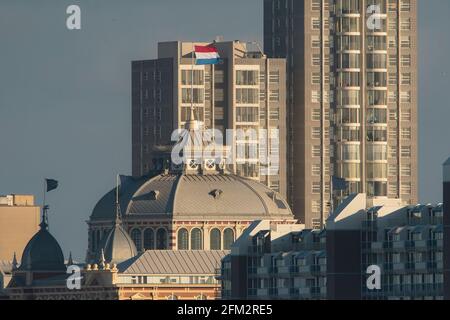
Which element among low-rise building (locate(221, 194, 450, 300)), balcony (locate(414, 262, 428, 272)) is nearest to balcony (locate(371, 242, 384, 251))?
low-rise building (locate(221, 194, 450, 300))

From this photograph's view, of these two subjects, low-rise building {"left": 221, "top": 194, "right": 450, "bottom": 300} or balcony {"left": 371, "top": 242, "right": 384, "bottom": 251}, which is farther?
balcony {"left": 371, "top": 242, "right": 384, "bottom": 251}

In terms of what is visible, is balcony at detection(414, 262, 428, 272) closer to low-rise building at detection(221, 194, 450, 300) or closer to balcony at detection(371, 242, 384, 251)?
low-rise building at detection(221, 194, 450, 300)

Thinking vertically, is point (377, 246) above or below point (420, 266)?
above

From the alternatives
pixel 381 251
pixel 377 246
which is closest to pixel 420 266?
pixel 377 246

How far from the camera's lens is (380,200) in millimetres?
199875

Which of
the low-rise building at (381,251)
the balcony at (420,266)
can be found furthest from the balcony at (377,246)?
the balcony at (420,266)

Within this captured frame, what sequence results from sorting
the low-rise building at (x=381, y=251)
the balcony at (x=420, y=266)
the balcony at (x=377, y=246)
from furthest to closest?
the balcony at (x=377, y=246) → the low-rise building at (x=381, y=251) → the balcony at (x=420, y=266)

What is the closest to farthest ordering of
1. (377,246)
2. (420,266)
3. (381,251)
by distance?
(420,266)
(377,246)
(381,251)

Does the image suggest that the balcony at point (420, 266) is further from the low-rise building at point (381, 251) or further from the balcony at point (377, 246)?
the balcony at point (377, 246)

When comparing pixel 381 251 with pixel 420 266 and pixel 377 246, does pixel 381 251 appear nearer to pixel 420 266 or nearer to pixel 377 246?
pixel 377 246

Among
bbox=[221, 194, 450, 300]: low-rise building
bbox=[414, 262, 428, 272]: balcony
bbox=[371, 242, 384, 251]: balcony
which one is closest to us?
bbox=[414, 262, 428, 272]: balcony

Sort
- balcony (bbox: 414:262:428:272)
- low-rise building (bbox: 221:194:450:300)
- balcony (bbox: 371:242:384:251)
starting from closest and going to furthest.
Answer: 1. balcony (bbox: 414:262:428:272)
2. low-rise building (bbox: 221:194:450:300)
3. balcony (bbox: 371:242:384:251)
